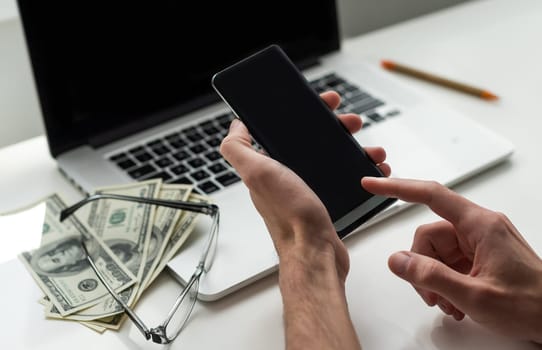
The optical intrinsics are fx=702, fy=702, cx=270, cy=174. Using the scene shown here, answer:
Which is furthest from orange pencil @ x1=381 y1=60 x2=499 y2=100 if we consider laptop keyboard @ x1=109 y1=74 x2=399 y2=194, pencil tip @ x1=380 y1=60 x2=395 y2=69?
laptop keyboard @ x1=109 y1=74 x2=399 y2=194

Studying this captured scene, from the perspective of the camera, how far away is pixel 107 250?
0.75 metres

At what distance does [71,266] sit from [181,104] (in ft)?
1.05

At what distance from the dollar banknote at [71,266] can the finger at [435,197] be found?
0.28 meters

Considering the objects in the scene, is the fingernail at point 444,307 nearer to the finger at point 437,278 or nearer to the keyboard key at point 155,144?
the finger at point 437,278

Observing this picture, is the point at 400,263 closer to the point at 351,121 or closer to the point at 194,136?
the point at 351,121

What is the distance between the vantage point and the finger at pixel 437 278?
0.57m

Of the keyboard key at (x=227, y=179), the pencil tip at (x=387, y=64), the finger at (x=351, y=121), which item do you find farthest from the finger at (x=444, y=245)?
the pencil tip at (x=387, y=64)

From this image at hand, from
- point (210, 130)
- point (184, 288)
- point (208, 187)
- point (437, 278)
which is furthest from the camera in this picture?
point (210, 130)

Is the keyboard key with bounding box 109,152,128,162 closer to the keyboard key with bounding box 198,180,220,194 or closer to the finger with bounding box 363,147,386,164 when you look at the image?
the keyboard key with bounding box 198,180,220,194

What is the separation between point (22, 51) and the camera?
3.62ft

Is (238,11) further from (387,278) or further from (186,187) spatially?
(387,278)

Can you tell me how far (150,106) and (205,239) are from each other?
0.28 metres

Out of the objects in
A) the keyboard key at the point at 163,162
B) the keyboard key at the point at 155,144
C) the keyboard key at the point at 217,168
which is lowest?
the keyboard key at the point at 217,168

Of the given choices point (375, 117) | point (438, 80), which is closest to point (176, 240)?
point (375, 117)
